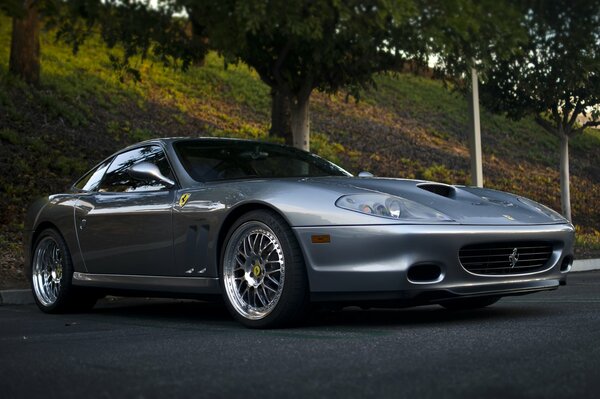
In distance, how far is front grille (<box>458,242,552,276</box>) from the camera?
5.36 m

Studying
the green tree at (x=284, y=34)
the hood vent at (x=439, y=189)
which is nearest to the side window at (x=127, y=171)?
the hood vent at (x=439, y=189)

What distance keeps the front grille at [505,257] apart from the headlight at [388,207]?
279 mm

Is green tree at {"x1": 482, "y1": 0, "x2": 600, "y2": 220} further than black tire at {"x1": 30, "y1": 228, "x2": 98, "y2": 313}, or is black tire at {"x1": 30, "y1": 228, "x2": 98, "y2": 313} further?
green tree at {"x1": 482, "y1": 0, "x2": 600, "y2": 220}

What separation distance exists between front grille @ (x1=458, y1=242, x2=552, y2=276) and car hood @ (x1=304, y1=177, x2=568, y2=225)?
0.15 m

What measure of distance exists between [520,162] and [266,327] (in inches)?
933

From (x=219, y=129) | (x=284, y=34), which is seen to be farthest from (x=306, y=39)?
(x=219, y=129)

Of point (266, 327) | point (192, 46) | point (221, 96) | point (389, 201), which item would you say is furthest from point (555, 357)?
point (221, 96)

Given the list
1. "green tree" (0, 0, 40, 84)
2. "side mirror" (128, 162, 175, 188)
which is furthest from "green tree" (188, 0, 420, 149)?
"green tree" (0, 0, 40, 84)

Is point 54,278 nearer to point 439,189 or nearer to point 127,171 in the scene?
point 127,171

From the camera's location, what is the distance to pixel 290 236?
534 centimetres

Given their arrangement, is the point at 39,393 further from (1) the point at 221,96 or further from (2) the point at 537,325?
(1) the point at 221,96

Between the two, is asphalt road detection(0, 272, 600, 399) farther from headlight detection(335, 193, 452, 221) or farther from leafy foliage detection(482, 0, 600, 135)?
leafy foliage detection(482, 0, 600, 135)

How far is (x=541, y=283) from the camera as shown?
5703 millimetres

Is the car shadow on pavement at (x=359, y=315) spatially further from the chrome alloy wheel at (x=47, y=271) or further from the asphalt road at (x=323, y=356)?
the chrome alloy wheel at (x=47, y=271)
